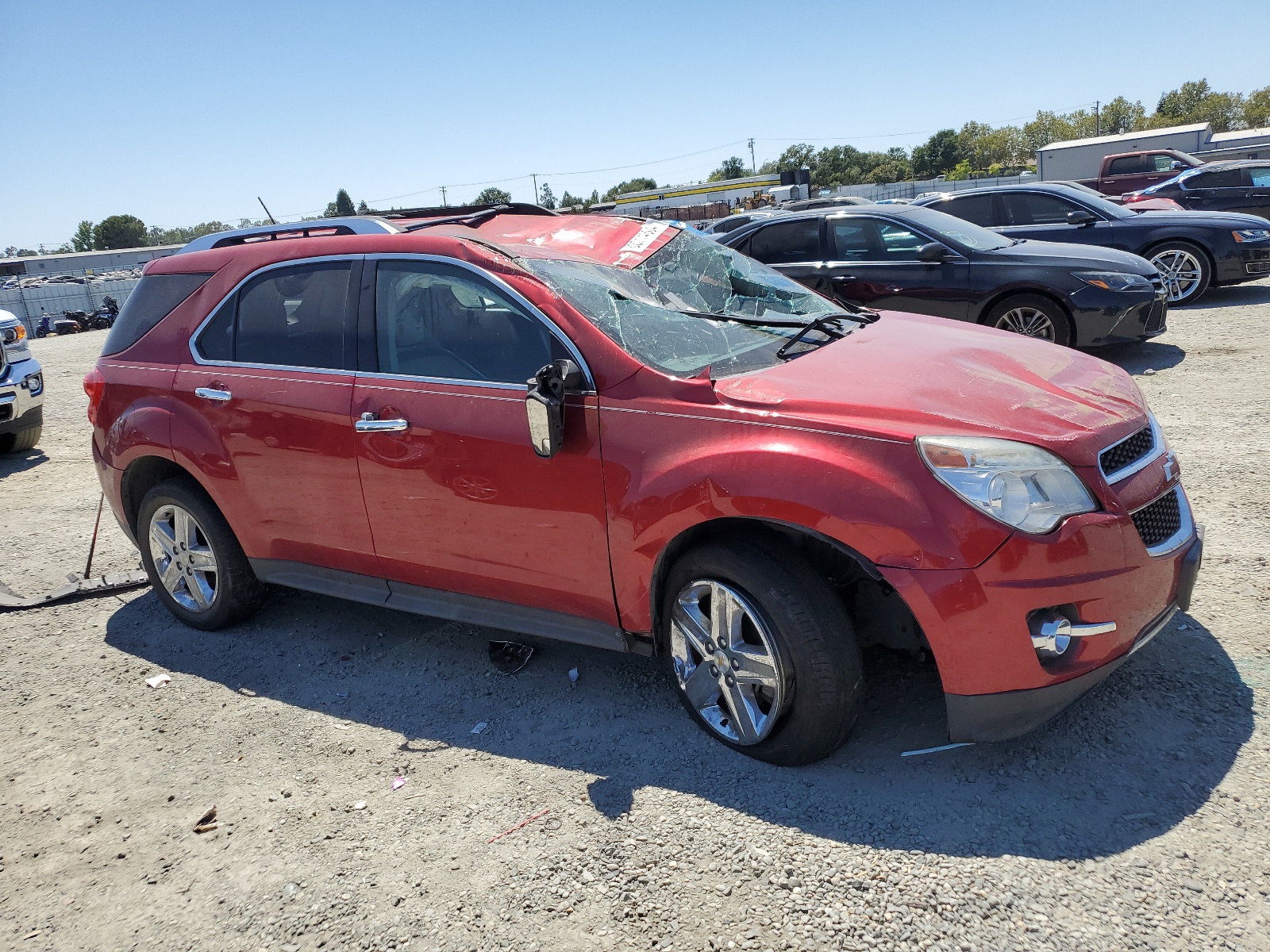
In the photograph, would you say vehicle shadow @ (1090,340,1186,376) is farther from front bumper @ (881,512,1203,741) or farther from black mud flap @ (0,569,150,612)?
black mud flap @ (0,569,150,612)

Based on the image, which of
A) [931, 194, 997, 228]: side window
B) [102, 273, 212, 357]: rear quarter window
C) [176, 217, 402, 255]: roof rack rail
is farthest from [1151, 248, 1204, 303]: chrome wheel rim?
[102, 273, 212, 357]: rear quarter window

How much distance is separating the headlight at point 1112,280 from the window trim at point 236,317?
6808 millimetres

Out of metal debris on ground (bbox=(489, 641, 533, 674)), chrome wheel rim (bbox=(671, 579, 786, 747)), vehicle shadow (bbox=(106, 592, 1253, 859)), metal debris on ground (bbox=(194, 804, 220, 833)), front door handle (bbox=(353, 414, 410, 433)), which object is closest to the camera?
vehicle shadow (bbox=(106, 592, 1253, 859))

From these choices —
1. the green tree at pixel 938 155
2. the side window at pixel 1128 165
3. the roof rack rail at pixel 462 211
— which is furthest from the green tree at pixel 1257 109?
the roof rack rail at pixel 462 211

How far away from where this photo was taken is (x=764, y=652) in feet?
9.90

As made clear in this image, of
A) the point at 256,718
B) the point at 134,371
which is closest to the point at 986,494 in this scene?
the point at 256,718

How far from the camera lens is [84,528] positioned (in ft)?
22.2

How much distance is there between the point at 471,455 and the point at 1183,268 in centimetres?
1104

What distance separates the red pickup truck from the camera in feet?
68.5

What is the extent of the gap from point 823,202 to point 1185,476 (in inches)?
257

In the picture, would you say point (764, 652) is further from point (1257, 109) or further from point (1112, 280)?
point (1257, 109)

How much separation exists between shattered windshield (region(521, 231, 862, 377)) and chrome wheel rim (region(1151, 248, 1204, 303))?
353 inches

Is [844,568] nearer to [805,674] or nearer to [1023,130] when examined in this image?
[805,674]

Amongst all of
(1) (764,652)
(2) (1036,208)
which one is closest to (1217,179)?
(2) (1036,208)
